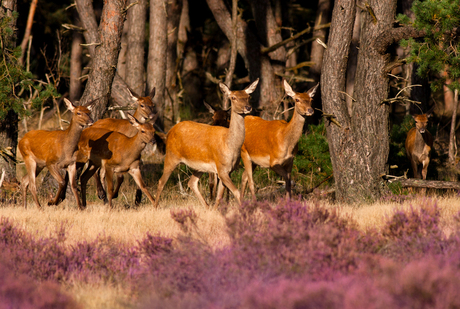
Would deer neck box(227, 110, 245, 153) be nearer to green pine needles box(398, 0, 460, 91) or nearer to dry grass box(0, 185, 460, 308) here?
dry grass box(0, 185, 460, 308)

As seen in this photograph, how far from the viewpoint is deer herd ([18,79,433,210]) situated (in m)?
9.16

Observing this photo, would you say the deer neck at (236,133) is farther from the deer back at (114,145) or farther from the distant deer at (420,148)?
the distant deer at (420,148)

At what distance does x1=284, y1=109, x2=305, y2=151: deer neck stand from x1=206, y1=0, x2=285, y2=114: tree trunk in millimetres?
4897

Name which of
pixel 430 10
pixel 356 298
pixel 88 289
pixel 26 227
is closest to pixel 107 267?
pixel 88 289

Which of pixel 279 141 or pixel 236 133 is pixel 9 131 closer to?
pixel 236 133

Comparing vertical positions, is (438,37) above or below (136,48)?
above

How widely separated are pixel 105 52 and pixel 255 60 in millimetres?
4983

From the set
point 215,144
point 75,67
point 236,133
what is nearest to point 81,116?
point 215,144

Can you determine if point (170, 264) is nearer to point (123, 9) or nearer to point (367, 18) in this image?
point (367, 18)

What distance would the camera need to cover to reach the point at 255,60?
14.6 meters

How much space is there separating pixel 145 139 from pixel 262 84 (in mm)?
5819

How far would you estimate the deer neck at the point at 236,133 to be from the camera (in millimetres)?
8977

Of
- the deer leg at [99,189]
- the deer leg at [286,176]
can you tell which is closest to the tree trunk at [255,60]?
the deer leg at [286,176]

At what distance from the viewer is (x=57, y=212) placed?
340 inches
